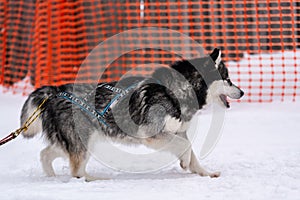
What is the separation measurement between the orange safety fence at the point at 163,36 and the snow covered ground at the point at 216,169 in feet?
5.61

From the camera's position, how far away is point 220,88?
441 cm

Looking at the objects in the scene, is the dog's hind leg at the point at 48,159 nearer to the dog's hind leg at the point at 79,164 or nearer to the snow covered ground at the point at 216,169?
the snow covered ground at the point at 216,169

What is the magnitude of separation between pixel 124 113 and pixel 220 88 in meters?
0.96

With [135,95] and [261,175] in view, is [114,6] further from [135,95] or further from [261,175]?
[261,175]

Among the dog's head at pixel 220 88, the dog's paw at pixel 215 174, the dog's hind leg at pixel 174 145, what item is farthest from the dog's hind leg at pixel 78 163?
the dog's head at pixel 220 88

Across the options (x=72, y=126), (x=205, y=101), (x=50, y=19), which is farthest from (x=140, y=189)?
(x=50, y=19)

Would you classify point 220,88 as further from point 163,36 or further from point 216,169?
point 163,36

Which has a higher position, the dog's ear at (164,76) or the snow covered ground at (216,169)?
the dog's ear at (164,76)

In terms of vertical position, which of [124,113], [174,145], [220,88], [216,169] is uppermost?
[220,88]

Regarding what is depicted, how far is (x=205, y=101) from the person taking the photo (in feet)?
14.4

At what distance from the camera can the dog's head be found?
429 cm

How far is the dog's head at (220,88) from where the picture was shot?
169 inches

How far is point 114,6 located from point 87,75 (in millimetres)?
1354

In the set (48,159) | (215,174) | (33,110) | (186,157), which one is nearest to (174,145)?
(186,157)
